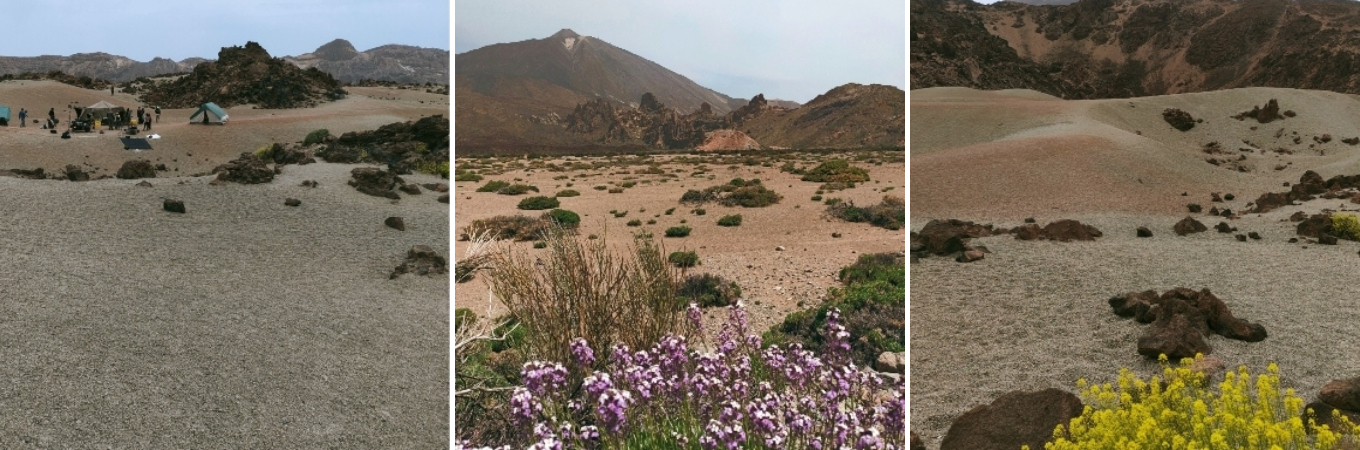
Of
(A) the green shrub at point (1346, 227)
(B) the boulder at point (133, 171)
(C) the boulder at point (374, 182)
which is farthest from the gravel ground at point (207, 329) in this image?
(A) the green shrub at point (1346, 227)

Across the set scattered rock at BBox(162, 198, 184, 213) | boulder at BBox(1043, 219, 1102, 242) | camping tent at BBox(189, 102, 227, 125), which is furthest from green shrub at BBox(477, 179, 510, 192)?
camping tent at BBox(189, 102, 227, 125)

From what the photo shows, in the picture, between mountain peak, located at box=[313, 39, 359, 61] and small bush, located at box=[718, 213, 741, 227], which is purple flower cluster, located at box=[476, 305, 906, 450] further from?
mountain peak, located at box=[313, 39, 359, 61]

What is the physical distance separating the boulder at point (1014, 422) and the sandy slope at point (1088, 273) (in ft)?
0.98

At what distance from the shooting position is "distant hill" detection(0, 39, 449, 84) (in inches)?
3361

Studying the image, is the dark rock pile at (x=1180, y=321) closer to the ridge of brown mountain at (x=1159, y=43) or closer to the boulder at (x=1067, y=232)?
the boulder at (x=1067, y=232)

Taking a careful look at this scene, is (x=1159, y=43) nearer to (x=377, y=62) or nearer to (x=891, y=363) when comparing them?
(x=891, y=363)

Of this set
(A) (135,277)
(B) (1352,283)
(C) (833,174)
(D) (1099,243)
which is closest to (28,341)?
(A) (135,277)

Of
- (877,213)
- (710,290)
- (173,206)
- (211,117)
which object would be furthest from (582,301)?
(211,117)

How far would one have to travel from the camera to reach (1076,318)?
21.3 feet

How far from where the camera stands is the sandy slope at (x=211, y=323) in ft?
16.9

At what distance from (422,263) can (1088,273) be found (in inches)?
224

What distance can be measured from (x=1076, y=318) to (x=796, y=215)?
6705 mm

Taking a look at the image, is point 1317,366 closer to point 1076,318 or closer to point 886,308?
point 1076,318

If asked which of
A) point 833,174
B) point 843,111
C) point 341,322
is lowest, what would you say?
point 341,322
